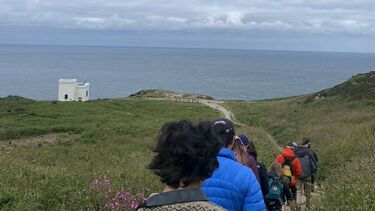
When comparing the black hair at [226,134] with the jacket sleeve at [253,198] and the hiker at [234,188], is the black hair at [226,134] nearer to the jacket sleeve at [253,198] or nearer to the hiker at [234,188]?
the hiker at [234,188]

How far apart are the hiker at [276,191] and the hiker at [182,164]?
5025 mm

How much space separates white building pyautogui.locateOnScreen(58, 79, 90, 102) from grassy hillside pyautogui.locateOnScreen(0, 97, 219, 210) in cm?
1730

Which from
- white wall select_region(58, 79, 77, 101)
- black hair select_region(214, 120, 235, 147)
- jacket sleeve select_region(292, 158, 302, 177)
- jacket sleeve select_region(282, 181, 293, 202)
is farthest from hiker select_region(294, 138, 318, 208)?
white wall select_region(58, 79, 77, 101)

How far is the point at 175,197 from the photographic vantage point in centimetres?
263

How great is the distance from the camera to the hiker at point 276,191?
7824 mm

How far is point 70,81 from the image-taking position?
71875mm

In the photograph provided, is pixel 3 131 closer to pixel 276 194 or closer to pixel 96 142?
pixel 96 142

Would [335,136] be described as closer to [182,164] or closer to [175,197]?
[182,164]

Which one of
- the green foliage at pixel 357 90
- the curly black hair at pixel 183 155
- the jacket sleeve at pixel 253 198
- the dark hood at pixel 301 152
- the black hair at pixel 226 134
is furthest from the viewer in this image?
the green foliage at pixel 357 90

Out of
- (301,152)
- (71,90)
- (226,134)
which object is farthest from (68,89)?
(226,134)

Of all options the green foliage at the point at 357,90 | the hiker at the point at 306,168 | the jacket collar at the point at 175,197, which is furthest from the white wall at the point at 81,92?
the jacket collar at the point at 175,197

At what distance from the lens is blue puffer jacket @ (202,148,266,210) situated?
3.91 metres

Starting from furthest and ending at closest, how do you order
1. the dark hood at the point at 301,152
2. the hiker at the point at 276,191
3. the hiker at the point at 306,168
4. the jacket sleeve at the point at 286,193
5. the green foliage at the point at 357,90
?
the green foliage at the point at 357,90, the dark hood at the point at 301,152, the hiker at the point at 306,168, the jacket sleeve at the point at 286,193, the hiker at the point at 276,191

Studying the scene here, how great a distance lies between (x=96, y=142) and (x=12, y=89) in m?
97.8
